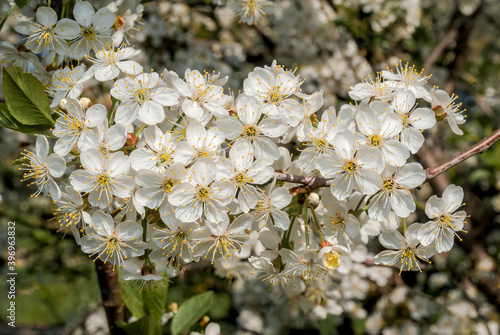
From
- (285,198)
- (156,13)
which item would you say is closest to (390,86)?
(285,198)

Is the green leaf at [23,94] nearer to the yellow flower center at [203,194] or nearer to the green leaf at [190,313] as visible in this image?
the yellow flower center at [203,194]

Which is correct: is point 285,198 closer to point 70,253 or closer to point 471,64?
point 70,253

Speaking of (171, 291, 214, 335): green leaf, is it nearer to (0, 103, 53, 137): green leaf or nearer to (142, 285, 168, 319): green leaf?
(142, 285, 168, 319): green leaf

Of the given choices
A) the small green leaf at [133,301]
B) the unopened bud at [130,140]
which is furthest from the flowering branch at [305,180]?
the small green leaf at [133,301]

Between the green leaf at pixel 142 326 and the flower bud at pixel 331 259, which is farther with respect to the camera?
the green leaf at pixel 142 326

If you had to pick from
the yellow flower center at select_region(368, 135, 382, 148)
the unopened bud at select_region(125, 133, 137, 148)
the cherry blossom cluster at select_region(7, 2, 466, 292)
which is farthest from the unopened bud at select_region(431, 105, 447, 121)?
the unopened bud at select_region(125, 133, 137, 148)

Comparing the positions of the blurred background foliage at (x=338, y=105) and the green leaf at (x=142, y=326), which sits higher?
the green leaf at (x=142, y=326)

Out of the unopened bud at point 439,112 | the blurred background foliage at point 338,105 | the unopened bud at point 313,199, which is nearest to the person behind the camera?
the unopened bud at point 313,199
